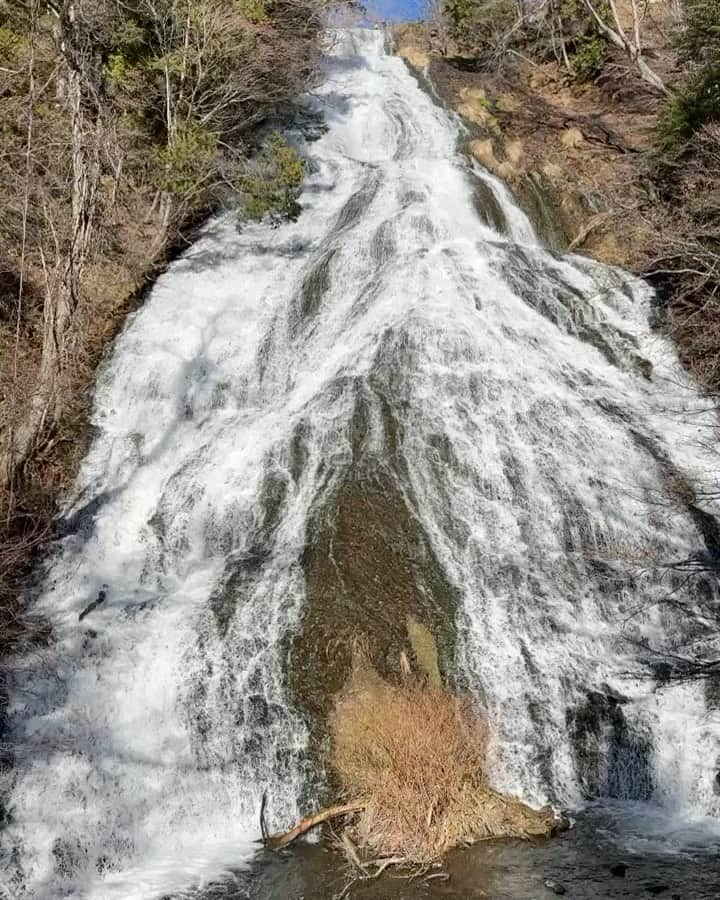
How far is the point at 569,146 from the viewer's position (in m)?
23.6

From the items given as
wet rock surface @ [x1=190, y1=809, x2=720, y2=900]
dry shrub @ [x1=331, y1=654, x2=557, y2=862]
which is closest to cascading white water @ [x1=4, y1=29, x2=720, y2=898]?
dry shrub @ [x1=331, y1=654, x2=557, y2=862]

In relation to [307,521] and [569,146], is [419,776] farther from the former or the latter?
[569,146]

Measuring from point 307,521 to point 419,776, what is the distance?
4311 mm

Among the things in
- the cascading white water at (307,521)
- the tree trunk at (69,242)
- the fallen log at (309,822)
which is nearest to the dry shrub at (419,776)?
the fallen log at (309,822)

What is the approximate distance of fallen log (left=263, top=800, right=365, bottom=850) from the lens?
812cm

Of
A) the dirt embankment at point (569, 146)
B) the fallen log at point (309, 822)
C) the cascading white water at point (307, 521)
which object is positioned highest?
the dirt embankment at point (569, 146)

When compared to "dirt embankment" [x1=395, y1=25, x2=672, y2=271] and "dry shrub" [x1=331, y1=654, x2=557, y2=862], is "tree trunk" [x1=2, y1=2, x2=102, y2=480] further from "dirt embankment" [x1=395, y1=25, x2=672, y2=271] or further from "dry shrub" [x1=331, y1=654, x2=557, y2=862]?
"dirt embankment" [x1=395, y1=25, x2=672, y2=271]

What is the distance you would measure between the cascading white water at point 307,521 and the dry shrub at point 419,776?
1.69 feet

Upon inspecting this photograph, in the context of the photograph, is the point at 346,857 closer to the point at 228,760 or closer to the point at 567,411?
the point at 228,760

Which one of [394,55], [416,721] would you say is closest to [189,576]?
[416,721]

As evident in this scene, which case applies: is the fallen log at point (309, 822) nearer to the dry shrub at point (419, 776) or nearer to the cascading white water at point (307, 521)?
the dry shrub at point (419, 776)

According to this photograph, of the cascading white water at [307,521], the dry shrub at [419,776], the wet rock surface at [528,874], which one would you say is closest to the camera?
the wet rock surface at [528,874]

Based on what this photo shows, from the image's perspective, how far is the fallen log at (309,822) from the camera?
8.12 metres

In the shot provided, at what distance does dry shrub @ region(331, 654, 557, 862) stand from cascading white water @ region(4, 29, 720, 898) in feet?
1.69
